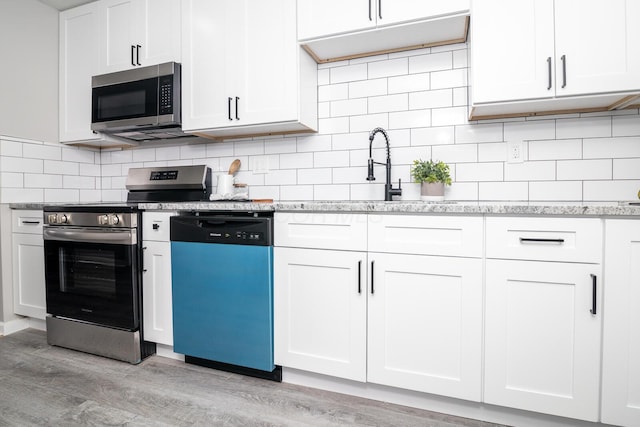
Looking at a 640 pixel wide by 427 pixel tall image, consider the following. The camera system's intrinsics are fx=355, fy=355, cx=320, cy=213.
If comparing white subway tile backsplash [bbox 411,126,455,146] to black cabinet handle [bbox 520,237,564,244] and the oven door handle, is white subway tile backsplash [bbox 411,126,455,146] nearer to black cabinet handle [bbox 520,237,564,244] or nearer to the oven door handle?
black cabinet handle [bbox 520,237,564,244]

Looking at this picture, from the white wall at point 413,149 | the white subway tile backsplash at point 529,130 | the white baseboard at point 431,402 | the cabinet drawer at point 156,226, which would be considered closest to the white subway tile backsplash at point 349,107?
the white wall at point 413,149

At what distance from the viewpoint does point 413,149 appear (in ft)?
6.93

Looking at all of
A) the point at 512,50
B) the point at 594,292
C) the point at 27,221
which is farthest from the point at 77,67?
the point at 594,292

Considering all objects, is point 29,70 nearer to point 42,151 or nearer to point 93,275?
point 42,151

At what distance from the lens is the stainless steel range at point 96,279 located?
201 cm

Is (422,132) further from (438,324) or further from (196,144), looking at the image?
(196,144)

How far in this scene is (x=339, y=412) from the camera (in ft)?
5.14

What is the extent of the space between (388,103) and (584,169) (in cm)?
109

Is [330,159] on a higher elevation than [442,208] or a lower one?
higher

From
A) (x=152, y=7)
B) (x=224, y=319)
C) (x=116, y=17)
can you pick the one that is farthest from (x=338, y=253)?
(x=116, y=17)

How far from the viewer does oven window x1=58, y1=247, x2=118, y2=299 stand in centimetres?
205

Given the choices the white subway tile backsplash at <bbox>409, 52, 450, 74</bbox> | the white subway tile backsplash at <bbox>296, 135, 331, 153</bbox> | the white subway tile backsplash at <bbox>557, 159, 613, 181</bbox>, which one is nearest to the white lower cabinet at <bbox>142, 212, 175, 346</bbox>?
the white subway tile backsplash at <bbox>296, 135, 331, 153</bbox>

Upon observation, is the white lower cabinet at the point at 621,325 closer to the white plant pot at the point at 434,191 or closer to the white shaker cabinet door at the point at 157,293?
the white plant pot at the point at 434,191

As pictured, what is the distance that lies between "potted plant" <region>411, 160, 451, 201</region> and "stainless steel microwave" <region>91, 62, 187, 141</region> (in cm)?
158
